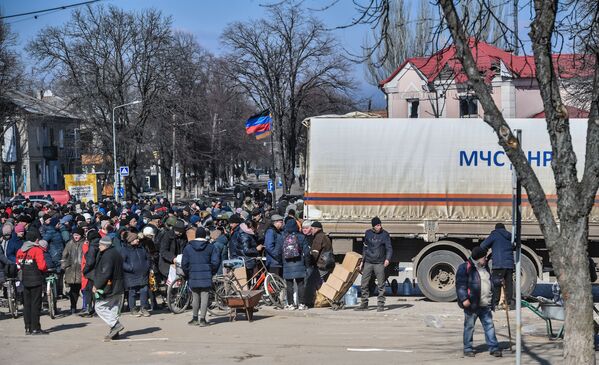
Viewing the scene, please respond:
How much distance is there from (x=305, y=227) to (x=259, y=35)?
4006 centimetres

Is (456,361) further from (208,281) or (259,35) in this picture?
(259,35)

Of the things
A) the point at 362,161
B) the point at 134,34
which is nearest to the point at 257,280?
the point at 362,161

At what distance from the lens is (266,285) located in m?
16.4

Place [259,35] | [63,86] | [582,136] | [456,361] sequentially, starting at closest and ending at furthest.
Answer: [456,361]
[582,136]
[259,35]
[63,86]

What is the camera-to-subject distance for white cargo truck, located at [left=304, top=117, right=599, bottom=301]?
1672 centimetres

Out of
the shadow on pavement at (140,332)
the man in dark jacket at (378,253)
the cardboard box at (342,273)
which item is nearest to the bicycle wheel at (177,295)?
the shadow on pavement at (140,332)

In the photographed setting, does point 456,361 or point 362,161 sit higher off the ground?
point 362,161

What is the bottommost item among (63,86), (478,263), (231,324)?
(231,324)

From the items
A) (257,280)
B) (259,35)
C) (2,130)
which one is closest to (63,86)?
(2,130)

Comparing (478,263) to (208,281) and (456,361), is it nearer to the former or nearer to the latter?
(456,361)

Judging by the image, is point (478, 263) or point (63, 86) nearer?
point (478, 263)

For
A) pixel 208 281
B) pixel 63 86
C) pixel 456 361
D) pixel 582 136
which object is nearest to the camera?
pixel 456 361

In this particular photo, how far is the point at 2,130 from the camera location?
58344 millimetres

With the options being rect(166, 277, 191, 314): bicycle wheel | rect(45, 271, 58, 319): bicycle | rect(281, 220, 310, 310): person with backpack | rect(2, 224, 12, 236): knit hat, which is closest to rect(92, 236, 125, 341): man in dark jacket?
rect(166, 277, 191, 314): bicycle wheel
